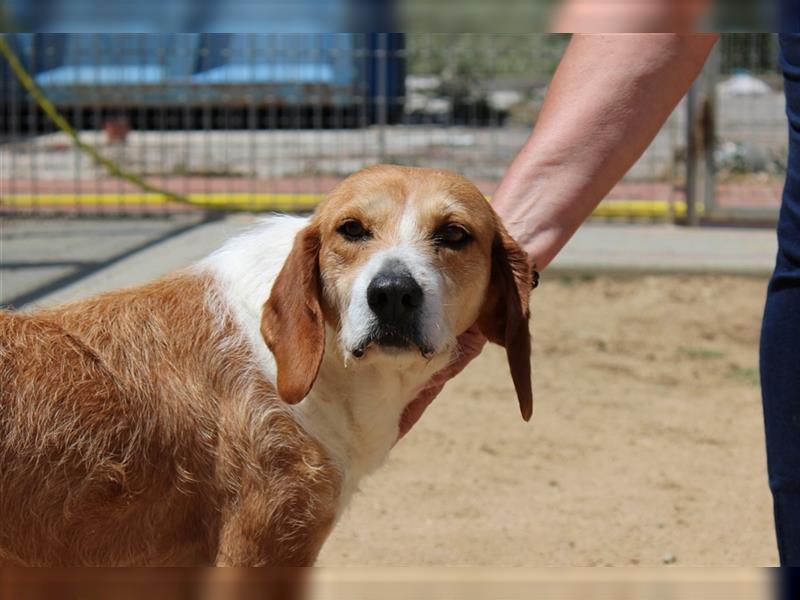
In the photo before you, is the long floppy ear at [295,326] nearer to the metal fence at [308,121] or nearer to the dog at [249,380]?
the dog at [249,380]

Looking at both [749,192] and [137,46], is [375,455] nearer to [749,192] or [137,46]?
[137,46]

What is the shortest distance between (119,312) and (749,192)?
8.61 m

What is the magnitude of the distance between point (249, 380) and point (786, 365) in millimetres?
1357

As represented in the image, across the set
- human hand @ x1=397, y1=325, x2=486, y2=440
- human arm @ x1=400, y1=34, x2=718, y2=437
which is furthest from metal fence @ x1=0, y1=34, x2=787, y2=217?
human arm @ x1=400, y1=34, x2=718, y2=437

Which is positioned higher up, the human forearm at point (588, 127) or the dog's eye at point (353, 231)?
the human forearm at point (588, 127)

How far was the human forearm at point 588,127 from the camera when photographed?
8.95 feet

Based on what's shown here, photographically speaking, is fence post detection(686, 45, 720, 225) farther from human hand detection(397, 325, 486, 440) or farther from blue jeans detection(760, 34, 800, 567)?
blue jeans detection(760, 34, 800, 567)

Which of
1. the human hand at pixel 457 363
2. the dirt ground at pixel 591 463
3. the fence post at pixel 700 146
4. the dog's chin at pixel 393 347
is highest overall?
the dog's chin at pixel 393 347

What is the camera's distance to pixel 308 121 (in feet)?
38.7

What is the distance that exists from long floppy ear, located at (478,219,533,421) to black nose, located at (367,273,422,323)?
1.33 feet

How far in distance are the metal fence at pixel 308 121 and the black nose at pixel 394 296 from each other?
779 cm

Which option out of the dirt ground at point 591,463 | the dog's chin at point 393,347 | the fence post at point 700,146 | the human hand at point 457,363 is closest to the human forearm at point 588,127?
the human hand at point 457,363

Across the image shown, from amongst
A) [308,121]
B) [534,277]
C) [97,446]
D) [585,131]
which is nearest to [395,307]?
[534,277]

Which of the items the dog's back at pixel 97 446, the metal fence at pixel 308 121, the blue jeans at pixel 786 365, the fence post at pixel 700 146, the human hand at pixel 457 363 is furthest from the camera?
the metal fence at pixel 308 121
